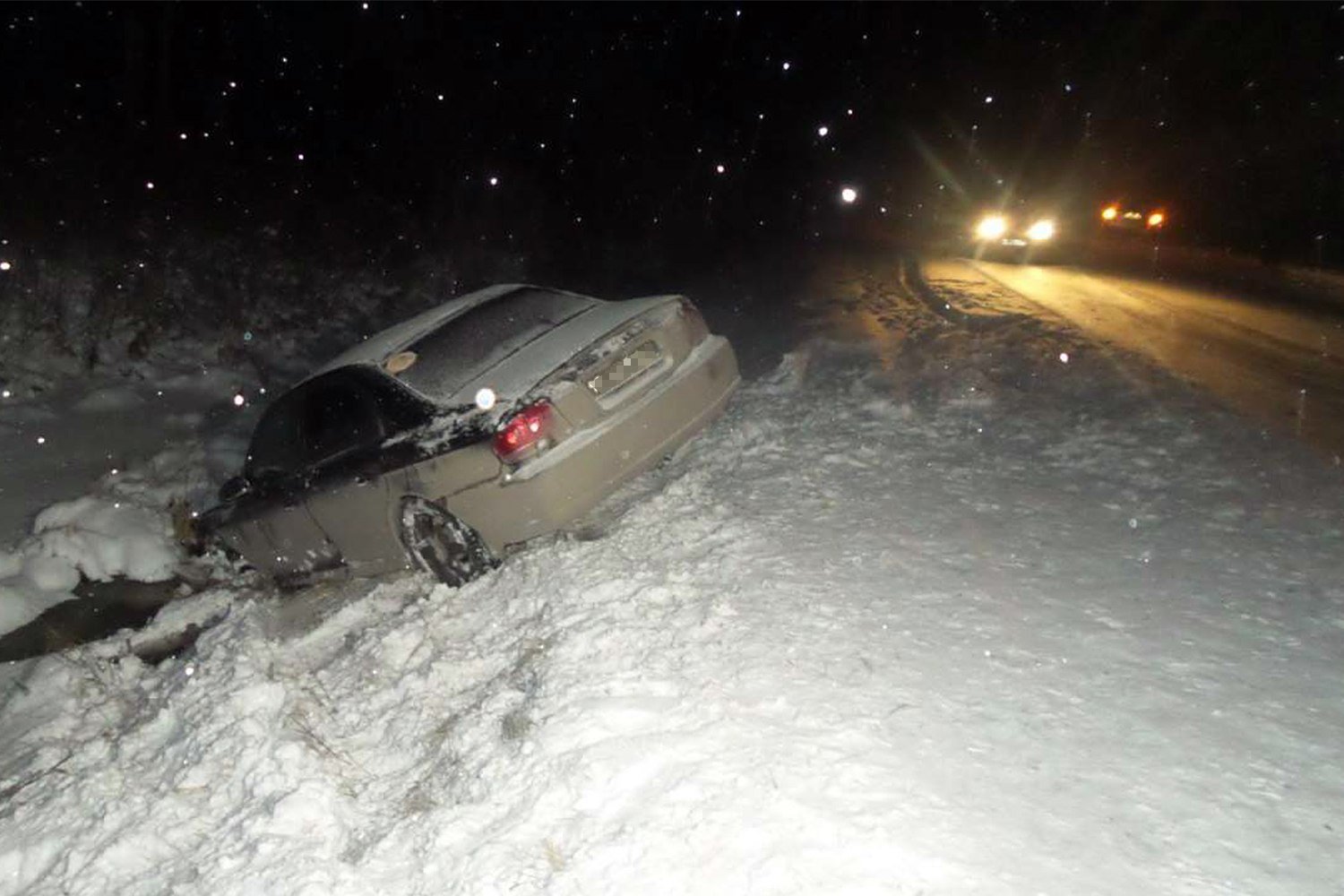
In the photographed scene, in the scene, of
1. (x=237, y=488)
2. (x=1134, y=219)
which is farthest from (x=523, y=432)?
(x=1134, y=219)

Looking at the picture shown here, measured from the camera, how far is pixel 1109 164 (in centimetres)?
2345

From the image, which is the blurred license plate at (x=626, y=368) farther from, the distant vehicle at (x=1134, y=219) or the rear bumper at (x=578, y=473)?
the distant vehicle at (x=1134, y=219)

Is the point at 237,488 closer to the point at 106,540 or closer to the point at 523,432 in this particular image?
the point at 106,540

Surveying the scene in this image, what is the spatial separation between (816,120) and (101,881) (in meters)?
29.6

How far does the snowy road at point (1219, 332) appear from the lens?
22.5 feet

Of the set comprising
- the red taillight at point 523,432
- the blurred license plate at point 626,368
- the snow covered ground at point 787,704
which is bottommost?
the snow covered ground at point 787,704

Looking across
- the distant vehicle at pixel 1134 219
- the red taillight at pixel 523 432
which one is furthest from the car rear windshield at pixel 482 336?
the distant vehicle at pixel 1134 219

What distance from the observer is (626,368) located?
562 centimetres

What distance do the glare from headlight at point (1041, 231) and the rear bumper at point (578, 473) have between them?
35.6 ft

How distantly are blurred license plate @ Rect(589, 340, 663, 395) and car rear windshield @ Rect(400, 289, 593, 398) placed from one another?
0.65 m

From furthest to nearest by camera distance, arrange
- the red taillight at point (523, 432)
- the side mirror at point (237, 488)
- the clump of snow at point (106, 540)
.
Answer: the clump of snow at point (106, 540) < the side mirror at point (237, 488) < the red taillight at point (523, 432)

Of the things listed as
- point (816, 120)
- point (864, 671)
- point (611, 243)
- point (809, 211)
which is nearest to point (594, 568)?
point (864, 671)

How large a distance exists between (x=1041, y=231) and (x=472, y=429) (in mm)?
12371

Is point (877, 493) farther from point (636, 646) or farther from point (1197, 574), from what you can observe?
point (636, 646)
